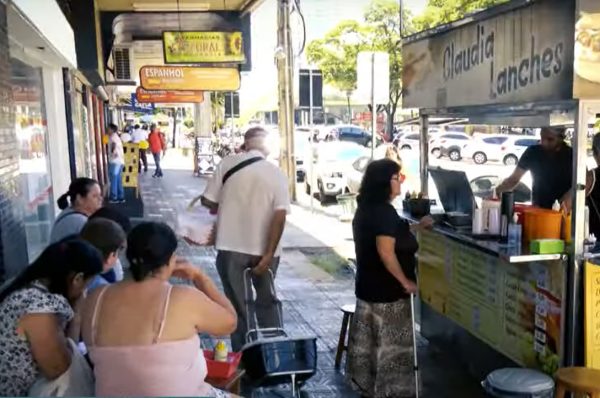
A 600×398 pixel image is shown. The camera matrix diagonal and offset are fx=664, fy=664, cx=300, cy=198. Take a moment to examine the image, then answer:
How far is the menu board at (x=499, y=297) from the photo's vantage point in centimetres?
395

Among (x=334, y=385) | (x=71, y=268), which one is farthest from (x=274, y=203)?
(x=71, y=268)

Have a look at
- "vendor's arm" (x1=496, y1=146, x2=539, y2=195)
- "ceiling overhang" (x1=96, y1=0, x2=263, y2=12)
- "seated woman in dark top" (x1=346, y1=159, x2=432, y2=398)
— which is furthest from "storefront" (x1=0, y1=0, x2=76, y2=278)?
"ceiling overhang" (x1=96, y1=0, x2=263, y2=12)

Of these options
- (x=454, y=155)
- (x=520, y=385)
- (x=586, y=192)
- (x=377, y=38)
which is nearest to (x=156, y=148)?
(x=377, y=38)

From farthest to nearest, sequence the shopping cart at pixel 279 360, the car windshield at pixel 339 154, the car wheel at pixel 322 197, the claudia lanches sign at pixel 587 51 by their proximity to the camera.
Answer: the car windshield at pixel 339 154 → the car wheel at pixel 322 197 → the shopping cart at pixel 279 360 → the claudia lanches sign at pixel 587 51

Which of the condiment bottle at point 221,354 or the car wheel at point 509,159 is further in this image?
the car wheel at point 509,159

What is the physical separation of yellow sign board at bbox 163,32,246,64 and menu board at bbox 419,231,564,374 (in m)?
7.30

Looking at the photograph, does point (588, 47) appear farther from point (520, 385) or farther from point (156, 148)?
point (156, 148)

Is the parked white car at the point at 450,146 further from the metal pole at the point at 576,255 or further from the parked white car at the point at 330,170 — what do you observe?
the metal pole at the point at 576,255

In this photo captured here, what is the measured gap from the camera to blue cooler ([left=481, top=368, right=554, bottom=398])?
337 centimetres

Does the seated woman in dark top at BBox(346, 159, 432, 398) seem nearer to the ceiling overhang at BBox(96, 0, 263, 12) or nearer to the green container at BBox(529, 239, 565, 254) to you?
the green container at BBox(529, 239, 565, 254)

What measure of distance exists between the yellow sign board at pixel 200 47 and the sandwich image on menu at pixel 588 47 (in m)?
8.99

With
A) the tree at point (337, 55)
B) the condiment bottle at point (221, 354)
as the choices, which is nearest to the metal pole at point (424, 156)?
the condiment bottle at point (221, 354)

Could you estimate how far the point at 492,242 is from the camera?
429 cm

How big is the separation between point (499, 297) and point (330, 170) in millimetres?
11168
